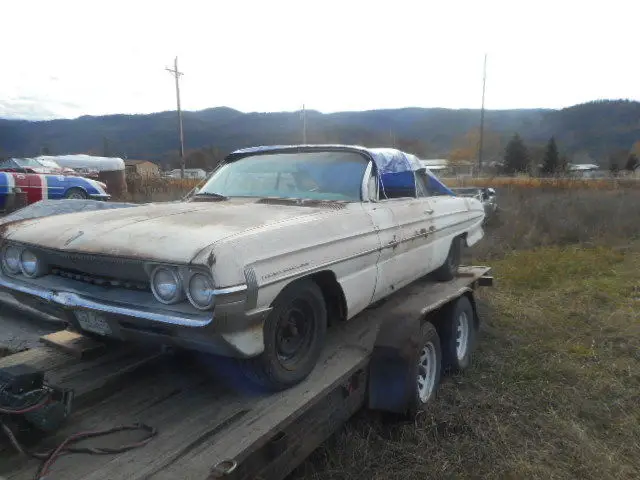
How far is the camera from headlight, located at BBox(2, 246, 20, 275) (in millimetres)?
3035

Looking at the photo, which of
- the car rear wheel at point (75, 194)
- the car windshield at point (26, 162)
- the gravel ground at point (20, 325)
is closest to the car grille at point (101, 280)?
the gravel ground at point (20, 325)

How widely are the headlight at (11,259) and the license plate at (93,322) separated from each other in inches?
26.0

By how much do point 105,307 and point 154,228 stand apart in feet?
1.48

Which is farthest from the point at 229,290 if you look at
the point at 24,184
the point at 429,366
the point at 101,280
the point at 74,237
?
the point at 24,184

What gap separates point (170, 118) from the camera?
89312 mm

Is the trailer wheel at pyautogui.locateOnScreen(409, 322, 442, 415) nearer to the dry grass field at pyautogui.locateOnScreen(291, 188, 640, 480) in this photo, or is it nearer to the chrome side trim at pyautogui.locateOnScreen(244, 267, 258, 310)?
the dry grass field at pyautogui.locateOnScreen(291, 188, 640, 480)

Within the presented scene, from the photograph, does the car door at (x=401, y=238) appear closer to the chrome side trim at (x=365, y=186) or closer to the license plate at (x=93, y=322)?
the chrome side trim at (x=365, y=186)

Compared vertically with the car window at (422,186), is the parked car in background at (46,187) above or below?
below

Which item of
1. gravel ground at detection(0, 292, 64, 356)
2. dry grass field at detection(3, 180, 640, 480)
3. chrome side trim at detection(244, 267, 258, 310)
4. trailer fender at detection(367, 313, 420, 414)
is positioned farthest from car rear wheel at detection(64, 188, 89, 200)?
chrome side trim at detection(244, 267, 258, 310)

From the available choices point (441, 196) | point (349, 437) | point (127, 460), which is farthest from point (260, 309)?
point (441, 196)

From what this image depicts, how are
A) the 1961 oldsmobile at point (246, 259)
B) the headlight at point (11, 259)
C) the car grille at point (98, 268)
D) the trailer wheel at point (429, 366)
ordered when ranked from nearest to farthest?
the 1961 oldsmobile at point (246, 259) < the car grille at point (98, 268) < the headlight at point (11, 259) < the trailer wheel at point (429, 366)

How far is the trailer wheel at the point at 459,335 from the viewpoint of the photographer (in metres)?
4.12

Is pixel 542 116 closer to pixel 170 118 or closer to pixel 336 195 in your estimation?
pixel 170 118

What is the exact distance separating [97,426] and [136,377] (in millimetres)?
529
